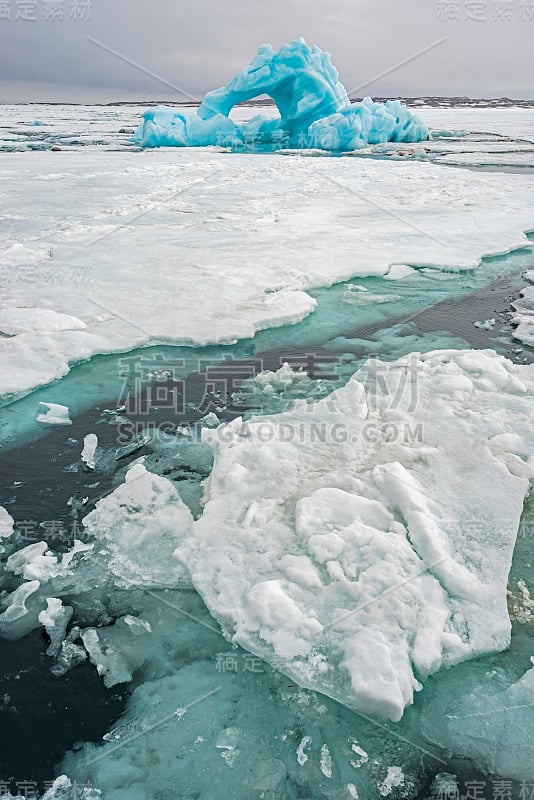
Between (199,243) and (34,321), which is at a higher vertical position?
(199,243)

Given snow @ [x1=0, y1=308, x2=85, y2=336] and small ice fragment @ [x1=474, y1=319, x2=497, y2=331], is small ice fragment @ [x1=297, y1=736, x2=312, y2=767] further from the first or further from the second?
small ice fragment @ [x1=474, y1=319, x2=497, y2=331]

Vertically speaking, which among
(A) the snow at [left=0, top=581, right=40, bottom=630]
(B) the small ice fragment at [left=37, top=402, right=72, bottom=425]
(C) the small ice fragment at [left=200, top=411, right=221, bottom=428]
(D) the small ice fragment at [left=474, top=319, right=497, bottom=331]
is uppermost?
(D) the small ice fragment at [left=474, top=319, right=497, bottom=331]

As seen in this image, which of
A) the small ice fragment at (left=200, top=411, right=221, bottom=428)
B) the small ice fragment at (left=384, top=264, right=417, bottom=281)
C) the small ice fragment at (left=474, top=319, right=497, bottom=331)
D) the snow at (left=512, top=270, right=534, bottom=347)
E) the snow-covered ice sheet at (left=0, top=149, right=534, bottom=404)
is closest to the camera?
the small ice fragment at (left=200, top=411, right=221, bottom=428)

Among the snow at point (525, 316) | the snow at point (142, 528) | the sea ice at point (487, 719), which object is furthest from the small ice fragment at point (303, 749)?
the snow at point (525, 316)

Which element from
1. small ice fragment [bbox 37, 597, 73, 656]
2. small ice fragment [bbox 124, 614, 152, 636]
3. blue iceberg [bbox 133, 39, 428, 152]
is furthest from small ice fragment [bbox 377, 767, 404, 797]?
blue iceberg [bbox 133, 39, 428, 152]

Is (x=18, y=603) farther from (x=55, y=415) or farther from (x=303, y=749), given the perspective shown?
(x=55, y=415)

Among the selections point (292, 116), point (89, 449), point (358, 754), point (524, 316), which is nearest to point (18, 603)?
point (89, 449)
